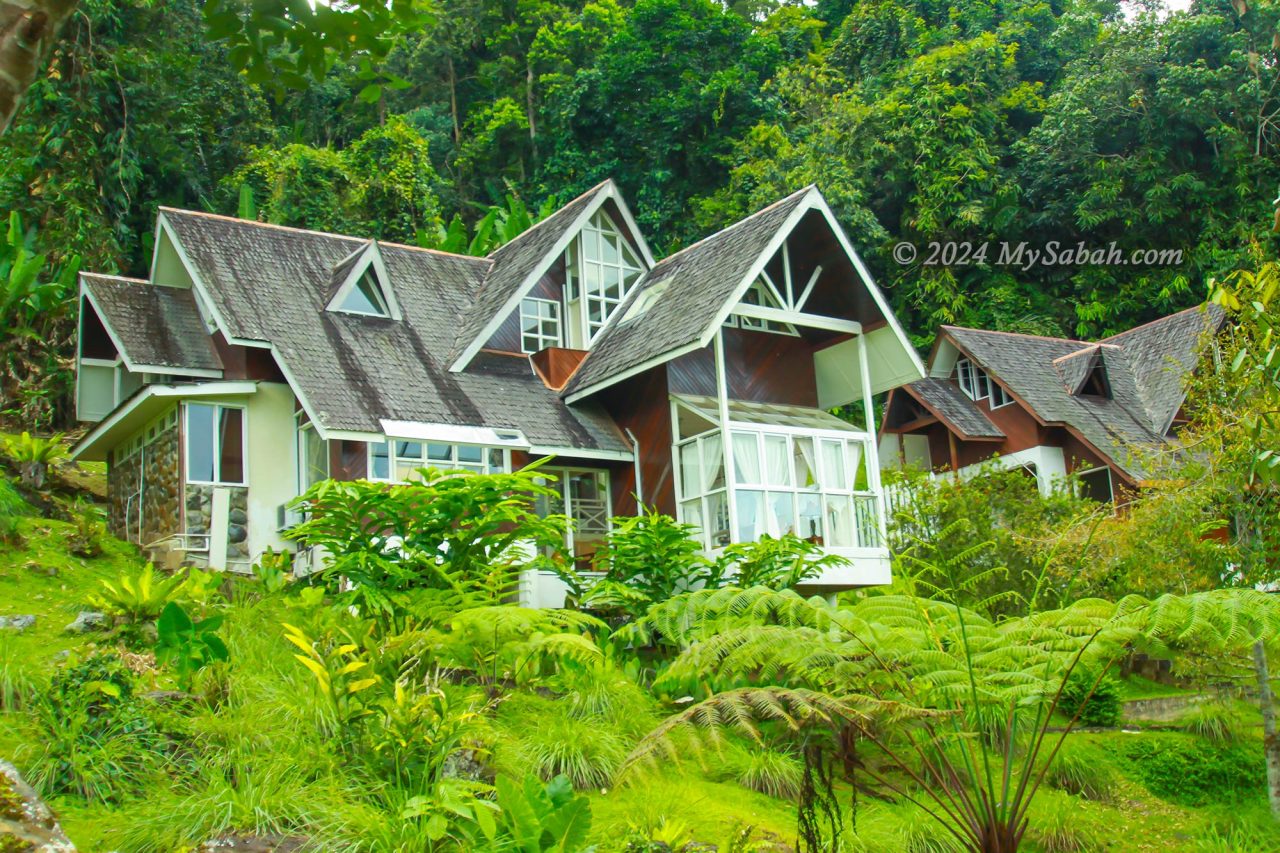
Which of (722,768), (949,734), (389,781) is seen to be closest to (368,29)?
(389,781)

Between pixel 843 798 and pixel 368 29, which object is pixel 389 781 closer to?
pixel 843 798

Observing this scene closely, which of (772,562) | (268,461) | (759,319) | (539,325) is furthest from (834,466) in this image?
(268,461)

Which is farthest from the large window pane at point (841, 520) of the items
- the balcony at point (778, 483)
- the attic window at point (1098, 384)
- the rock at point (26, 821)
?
the attic window at point (1098, 384)

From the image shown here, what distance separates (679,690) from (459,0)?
4174 centimetres

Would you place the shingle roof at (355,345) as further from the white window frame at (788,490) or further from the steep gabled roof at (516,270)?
the white window frame at (788,490)

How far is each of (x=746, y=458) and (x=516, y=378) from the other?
412cm

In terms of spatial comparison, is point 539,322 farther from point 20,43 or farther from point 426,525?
point 20,43

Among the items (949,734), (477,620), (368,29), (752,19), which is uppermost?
(752,19)

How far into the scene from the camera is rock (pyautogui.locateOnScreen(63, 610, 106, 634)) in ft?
40.6

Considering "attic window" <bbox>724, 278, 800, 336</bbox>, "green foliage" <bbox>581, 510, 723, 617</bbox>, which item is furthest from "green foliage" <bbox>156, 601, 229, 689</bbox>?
"attic window" <bbox>724, 278, 800, 336</bbox>

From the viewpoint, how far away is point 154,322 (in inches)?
752

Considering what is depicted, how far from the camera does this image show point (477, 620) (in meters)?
11.1

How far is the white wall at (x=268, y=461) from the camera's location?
17922 millimetres

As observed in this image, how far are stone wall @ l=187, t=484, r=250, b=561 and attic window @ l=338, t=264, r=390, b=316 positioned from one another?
11.8 ft
